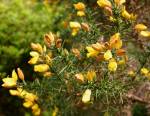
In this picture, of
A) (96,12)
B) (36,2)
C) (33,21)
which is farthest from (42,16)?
(96,12)

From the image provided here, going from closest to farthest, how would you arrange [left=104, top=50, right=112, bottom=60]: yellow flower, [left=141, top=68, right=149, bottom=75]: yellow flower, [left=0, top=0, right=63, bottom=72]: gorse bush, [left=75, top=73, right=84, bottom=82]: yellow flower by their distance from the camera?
[left=104, top=50, right=112, bottom=60]: yellow flower, [left=75, top=73, right=84, bottom=82]: yellow flower, [left=141, top=68, right=149, bottom=75]: yellow flower, [left=0, top=0, right=63, bottom=72]: gorse bush

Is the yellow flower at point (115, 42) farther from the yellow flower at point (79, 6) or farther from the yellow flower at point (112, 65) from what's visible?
the yellow flower at point (79, 6)

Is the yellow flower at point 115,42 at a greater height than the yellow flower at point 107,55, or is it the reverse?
the yellow flower at point 115,42

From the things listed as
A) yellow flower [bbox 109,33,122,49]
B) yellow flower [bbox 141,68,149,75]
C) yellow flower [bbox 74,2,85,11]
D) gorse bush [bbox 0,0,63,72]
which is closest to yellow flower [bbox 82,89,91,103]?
yellow flower [bbox 109,33,122,49]

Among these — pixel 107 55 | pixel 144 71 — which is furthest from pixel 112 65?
pixel 144 71

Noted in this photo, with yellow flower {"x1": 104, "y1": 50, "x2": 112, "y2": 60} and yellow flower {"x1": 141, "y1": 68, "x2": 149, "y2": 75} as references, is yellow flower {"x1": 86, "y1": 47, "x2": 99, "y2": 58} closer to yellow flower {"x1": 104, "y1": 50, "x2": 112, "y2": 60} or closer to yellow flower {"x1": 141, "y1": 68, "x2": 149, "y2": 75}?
yellow flower {"x1": 104, "y1": 50, "x2": 112, "y2": 60}

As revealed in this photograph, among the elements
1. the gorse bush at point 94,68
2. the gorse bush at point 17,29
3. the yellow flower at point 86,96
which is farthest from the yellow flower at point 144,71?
the gorse bush at point 17,29
